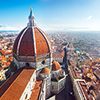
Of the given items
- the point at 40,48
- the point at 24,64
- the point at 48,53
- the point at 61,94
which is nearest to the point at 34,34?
the point at 40,48

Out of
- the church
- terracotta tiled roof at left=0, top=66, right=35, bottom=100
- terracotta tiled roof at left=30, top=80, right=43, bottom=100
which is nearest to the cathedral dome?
the church

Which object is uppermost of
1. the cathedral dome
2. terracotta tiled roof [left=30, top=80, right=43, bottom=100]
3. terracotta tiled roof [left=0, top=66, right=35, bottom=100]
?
the cathedral dome

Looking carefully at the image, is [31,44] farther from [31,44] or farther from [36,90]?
[36,90]

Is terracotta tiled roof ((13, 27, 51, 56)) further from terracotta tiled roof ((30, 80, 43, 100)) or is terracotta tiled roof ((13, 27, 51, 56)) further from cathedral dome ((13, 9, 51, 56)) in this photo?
terracotta tiled roof ((30, 80, 43, 100))

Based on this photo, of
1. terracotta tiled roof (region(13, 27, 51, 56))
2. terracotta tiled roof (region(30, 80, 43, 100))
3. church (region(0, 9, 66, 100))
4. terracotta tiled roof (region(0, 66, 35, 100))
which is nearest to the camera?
terracotta tiled roof (region(0, 66, 35, 100))

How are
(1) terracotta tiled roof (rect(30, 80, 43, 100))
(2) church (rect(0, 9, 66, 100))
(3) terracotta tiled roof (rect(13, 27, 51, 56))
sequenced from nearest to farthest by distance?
(1) terracotta tiled roof (rect(30, 80, 43, 100)) → (2) church (rect(0, 9, 66, 100)) → (3) terracotta tiled roof (rect(13, 27, 51, 56))

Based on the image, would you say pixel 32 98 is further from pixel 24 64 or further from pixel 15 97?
pixel 24 64

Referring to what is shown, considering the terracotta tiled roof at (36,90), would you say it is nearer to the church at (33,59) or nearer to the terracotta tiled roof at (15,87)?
the church at (33,59)

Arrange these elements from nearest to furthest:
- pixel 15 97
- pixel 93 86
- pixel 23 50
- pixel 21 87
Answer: pixel 15 97 → pixel 21 87 → pixel 23 50 → pixel 93 86

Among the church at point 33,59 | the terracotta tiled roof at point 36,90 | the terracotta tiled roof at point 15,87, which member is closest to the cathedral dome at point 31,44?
the church at point 33,59

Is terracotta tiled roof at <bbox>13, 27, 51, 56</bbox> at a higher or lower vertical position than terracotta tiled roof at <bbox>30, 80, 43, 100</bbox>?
higher

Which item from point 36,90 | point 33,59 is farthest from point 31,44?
point 36,90
